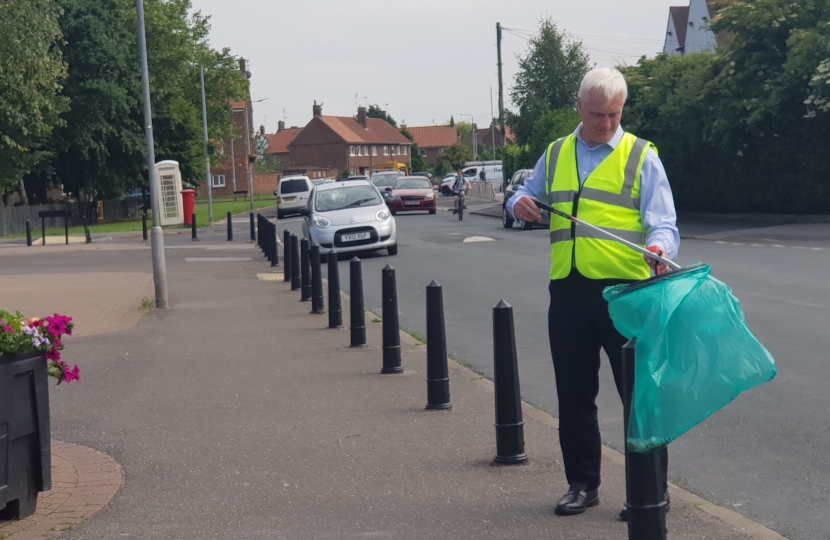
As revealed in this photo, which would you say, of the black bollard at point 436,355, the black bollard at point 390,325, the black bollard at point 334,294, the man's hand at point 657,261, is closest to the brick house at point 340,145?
the black bollard at point 334,294

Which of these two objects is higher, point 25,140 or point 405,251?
point 25,140

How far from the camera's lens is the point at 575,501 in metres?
4.78

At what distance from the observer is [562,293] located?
4793 millimetres

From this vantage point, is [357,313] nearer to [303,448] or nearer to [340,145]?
[303,448]

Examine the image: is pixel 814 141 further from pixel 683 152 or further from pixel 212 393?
pixel 212 393

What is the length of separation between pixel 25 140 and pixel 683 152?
74.4ft

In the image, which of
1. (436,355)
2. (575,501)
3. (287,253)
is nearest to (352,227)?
(287,253)

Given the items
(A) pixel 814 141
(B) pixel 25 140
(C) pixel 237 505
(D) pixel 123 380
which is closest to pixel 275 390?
(D) pixel 123 380

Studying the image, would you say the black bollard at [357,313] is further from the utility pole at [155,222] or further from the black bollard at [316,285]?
the utility pole at [155,222]

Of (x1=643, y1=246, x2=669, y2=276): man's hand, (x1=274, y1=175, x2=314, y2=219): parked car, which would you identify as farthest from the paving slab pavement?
(x1=274, y1=175, x2=314, y2=219): parked car

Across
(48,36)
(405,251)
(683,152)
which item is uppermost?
(48,36)

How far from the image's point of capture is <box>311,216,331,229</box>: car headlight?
851 inches

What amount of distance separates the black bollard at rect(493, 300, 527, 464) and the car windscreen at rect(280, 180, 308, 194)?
1616 inches

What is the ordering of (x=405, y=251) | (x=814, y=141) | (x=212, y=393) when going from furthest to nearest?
(x=814, y=141), (x=405, y=251), (x=212, y=393)
